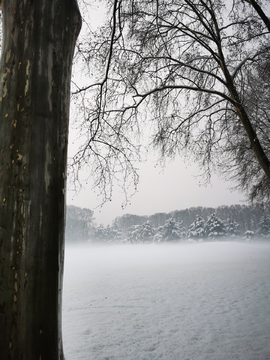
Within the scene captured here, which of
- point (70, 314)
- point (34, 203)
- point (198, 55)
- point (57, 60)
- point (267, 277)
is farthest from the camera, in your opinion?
point (267, 277)

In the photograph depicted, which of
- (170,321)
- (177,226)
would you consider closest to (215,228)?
(177,226)

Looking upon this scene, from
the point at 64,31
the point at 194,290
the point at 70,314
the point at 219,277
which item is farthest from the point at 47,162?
the point at 219,277

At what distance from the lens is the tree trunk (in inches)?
56.1

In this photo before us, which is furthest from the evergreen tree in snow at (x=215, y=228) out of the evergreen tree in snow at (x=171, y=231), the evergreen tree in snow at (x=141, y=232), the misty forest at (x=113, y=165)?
the misty forest at (x=113, y=165)

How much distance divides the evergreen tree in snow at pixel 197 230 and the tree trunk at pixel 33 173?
145 feet

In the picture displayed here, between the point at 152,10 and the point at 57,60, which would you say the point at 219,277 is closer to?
the point at 152,10

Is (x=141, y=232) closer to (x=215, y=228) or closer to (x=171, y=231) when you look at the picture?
(x=171, y=231)

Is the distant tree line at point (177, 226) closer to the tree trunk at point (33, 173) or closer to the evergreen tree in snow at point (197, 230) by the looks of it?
the evergreen tree in snow at point (197, 230)

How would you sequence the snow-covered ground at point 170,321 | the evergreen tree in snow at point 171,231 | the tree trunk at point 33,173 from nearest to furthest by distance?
1. the tree trunk at point 33,173
2. the snow-covered ground at point 170,321
3. the evergreen tree in snow at point 171,231

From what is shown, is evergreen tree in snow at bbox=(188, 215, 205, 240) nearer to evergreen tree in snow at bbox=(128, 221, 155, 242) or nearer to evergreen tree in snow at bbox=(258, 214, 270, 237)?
evergreen tree in snow at bbox=(128, 221, 155, 242)

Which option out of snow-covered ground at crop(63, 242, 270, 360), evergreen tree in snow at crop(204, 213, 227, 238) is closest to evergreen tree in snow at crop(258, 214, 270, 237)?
evergreen tree in snow at crop(204, 213, 227, 238)

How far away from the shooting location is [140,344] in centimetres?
505

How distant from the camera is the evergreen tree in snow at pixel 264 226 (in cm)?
3816

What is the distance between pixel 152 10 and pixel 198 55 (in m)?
1.94
